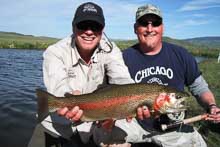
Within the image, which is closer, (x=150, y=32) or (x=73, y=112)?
(x=73, y=112)

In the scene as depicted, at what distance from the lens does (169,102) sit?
4.45 m

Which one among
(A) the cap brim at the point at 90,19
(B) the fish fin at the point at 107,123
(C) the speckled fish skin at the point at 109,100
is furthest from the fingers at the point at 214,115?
(A) the cap brim at the point at 90,19

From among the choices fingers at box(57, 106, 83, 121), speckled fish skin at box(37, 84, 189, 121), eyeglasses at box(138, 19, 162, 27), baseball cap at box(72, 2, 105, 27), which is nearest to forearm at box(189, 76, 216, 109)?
eyeglasses at box(138, 19, 162, 27)

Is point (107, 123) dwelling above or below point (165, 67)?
below

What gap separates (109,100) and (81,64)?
1019mm

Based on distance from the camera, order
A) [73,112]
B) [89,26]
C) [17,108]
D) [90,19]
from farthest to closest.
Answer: [17,108], [89,26], [90,19], [73,112]

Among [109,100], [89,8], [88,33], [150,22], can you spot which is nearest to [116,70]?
[88,33]

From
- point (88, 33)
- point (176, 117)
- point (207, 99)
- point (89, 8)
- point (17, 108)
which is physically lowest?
point (17, 108)

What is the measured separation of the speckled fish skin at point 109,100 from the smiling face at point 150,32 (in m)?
1.47

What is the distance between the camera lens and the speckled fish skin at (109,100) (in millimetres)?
4355

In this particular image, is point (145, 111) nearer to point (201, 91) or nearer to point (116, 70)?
point (116, 70)

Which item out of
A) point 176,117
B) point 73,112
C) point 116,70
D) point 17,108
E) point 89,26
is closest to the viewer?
point 73,112

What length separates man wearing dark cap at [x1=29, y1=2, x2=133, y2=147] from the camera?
479 cm

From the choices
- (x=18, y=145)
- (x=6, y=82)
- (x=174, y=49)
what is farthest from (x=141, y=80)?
(x=6, y=82)
